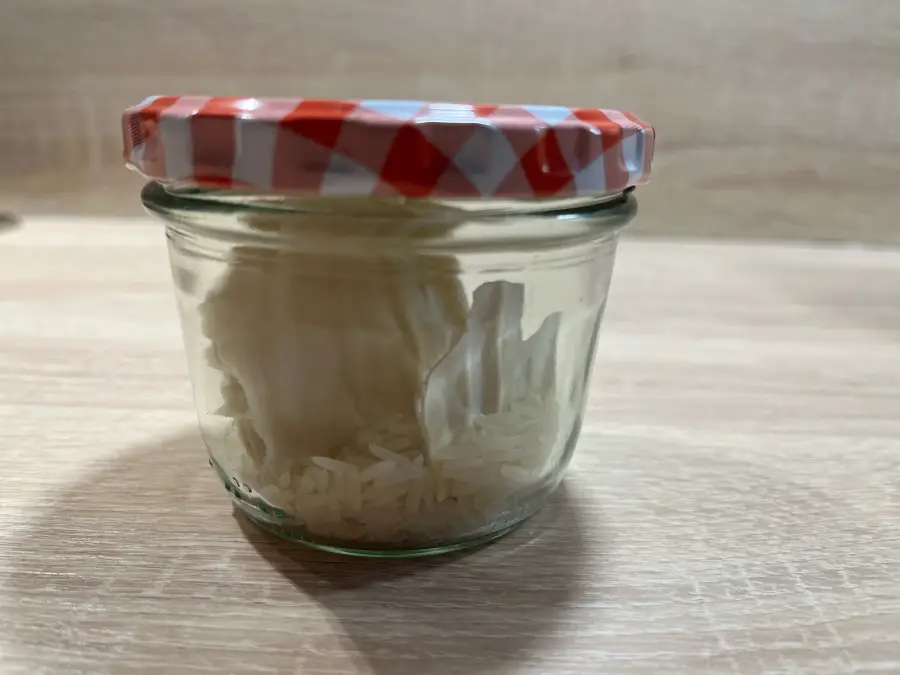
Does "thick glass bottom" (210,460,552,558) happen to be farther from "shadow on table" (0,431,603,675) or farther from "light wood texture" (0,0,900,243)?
"light wood texture" (0,0,900,243)

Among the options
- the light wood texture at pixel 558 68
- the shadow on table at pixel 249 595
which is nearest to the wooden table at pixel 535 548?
the shadow on table at pixel 249 595

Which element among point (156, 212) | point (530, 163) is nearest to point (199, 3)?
point (156, 212)

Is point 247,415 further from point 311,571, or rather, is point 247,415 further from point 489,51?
point 489,51

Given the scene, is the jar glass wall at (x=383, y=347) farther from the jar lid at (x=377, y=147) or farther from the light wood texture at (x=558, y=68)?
the light wood texture at (x=558, y=68)

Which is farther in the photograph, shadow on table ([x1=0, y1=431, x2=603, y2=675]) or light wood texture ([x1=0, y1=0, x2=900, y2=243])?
light wood texture ([x1=0, y1=0, x2=900, y2=243])

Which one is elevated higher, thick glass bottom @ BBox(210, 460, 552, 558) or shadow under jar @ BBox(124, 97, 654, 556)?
shadow under jar @ BBox(124, 97, 654, 556)

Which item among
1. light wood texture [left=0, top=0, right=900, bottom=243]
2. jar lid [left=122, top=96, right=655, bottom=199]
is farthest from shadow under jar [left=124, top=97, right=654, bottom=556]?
light wood texture [left=0, top=0, right=900, bottom=243]

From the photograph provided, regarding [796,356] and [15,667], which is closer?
[15,667]
